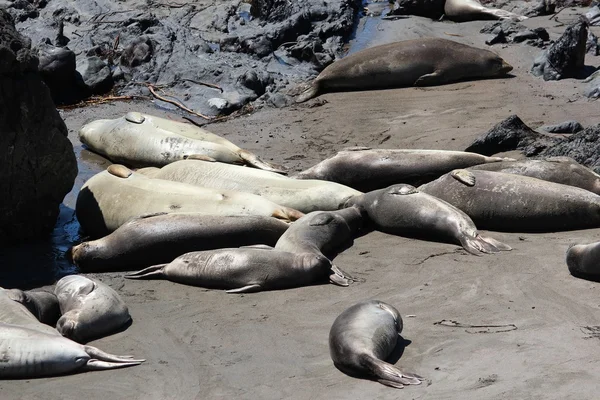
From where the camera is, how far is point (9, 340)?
521 cm

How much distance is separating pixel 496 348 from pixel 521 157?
4.06 meters

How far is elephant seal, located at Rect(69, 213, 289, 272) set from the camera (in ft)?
23.6

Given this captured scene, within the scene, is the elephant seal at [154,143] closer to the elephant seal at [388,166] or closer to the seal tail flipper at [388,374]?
the elephant seal at [388,166]

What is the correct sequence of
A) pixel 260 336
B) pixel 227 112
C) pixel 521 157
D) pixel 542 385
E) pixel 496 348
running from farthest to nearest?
pixel 227 112 < pixel 521 157 < pixel 260 336 < pixel 496 348 < pixel 542 385

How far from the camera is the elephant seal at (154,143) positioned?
948cm

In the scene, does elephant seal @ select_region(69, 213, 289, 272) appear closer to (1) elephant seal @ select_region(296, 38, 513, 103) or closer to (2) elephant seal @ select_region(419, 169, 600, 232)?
(2) elephant seal @ select_region(419, 169, 600, 232)

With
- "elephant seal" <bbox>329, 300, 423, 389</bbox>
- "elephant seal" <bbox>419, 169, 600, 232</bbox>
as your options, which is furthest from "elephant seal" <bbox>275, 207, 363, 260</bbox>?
"elephant seal" <bbox>329, 300, 423, 389</bbox>

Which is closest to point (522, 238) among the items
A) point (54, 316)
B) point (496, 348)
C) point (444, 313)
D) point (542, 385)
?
point (444, 313)

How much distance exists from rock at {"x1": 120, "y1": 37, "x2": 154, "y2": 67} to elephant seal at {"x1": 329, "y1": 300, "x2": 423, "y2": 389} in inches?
333

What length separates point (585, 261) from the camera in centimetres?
613

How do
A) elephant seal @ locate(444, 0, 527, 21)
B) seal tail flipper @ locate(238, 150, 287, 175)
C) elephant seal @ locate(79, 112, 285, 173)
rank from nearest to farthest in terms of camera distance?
seal tail flipper @ locate(238, 150, 287, 175), elephant seal @ locate(79, 112, 285, 173), elephant seal @ locate(444, 0, 527, 21)

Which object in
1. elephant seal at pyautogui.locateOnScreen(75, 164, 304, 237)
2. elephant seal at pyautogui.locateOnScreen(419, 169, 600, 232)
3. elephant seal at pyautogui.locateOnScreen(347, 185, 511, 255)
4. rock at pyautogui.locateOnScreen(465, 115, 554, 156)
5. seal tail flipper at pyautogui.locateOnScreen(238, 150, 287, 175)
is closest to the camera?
elephant seal at pyautogui.locateOnScreen(347, 185, 511, 255)

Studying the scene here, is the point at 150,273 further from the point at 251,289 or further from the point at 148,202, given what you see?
the point at 148,202

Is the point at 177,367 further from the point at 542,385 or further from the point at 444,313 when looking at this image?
the point at 542,385
